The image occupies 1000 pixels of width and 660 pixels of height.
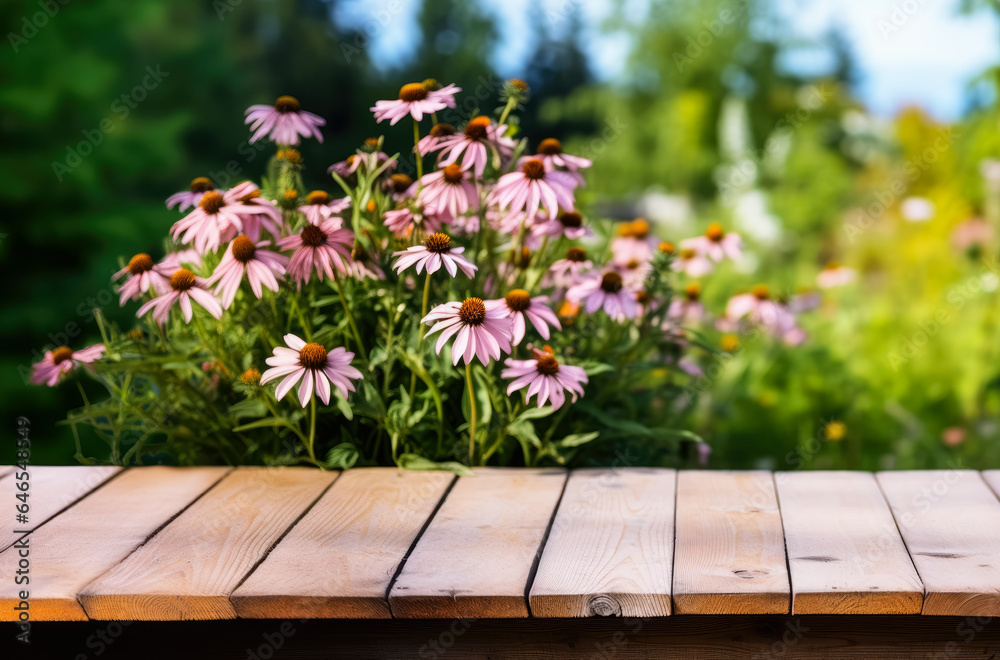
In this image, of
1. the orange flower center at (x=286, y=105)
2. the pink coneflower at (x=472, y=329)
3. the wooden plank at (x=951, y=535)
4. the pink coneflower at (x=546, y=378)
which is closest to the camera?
the wooden plank at (x=951, y=535)

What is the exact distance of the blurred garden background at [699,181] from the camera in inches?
112

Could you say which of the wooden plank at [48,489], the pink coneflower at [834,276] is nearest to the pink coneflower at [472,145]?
the wooden plank at [48,489]

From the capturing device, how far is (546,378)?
1.60m

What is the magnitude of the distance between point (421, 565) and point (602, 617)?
26cm

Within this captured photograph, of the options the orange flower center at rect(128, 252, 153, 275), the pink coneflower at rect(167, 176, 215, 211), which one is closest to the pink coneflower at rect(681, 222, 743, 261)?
the pink coneflower at rect(167, 176, 215, 211)

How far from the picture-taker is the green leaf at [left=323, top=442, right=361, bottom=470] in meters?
1.72

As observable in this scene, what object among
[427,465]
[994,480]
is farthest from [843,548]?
[427,465]

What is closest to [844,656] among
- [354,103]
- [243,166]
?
[243,166]

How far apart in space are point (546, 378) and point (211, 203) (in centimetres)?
68

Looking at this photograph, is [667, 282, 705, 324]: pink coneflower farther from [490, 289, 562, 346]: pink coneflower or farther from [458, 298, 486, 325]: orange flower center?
[458, 298, 486, 325]: orange flower center

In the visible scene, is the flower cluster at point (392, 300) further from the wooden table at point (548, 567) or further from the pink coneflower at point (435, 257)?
the wooden table at point (548, 567)

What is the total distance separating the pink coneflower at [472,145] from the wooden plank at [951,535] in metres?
0.93

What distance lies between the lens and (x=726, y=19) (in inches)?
434

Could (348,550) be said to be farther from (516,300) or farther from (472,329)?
(516,300)
